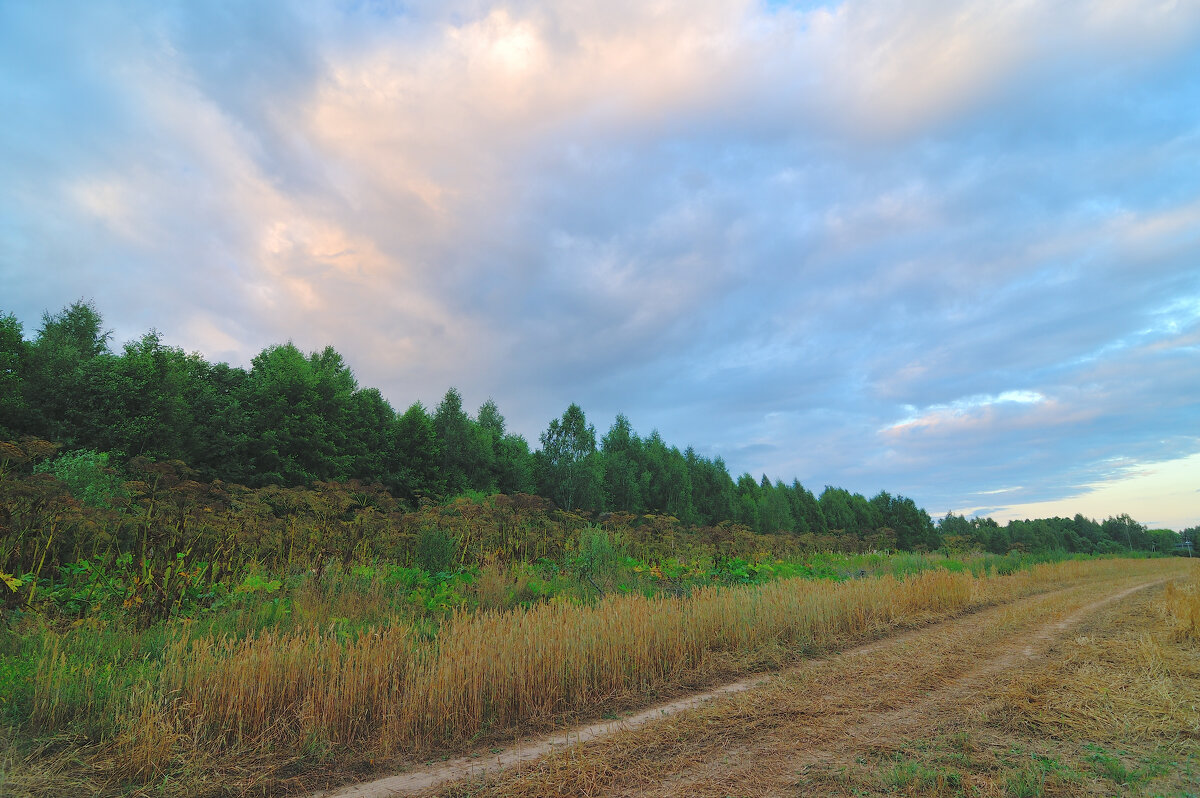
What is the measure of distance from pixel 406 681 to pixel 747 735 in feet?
10.2

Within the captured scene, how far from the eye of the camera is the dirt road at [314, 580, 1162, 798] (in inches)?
150

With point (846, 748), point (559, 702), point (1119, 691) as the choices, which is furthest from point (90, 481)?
point (1119, 691)

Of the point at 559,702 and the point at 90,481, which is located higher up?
the point at 90,481

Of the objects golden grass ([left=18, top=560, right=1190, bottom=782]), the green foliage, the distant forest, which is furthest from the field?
the distant forest

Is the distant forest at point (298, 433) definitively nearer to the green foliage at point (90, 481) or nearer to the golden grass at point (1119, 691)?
the green foliage at point (90, 481)

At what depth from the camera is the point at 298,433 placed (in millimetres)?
27656

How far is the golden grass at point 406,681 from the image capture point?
13.8 feet

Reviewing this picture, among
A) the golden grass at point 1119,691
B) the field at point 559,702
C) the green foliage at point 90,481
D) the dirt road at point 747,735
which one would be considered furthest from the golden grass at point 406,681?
the green foliage at point 90,481

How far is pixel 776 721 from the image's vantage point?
4.94m

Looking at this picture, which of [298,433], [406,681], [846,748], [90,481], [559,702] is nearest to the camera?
[846,748]

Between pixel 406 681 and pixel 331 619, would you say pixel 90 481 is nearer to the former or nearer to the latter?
pixel 331 619

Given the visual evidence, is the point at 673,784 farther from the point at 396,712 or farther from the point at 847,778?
the point at 396,712

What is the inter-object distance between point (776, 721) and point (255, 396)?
1182 inches

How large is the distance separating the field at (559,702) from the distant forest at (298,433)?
7966 mm
